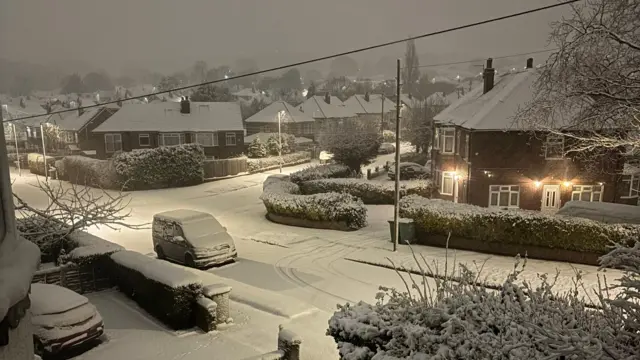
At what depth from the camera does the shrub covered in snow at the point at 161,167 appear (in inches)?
1415

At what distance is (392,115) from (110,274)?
77795mm

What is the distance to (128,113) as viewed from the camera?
48.2 meters

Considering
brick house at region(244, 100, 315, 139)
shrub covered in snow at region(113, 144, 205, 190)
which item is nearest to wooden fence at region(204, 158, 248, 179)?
shrub covered in snow at region(113, 144, 205, 190)

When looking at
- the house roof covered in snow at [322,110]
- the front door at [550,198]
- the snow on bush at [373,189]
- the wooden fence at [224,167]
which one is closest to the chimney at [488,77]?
the snow on bush at [373,189]

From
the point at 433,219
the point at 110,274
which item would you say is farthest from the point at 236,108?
the point at 110,274

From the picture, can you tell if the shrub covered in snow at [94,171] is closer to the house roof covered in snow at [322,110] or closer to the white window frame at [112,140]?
the white window frame at [112,140]

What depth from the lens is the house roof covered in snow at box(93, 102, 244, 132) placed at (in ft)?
153

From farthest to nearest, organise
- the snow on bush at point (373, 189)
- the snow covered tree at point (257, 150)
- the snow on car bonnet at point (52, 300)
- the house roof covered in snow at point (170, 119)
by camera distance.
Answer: the snow covered tree at point (257, 150) → the house roof covered in snow at point (170, 119) → the snow on bush at point (373, 189) → the snow on car bonnet at point (52, 300)

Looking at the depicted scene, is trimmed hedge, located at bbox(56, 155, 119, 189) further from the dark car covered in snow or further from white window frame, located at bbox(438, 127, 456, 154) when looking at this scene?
the dark car covered in snow

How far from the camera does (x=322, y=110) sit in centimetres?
7231

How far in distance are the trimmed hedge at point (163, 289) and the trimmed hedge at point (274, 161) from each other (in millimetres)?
32633

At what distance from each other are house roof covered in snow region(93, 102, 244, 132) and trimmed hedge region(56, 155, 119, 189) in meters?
7.93

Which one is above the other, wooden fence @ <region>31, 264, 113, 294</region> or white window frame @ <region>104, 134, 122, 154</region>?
white window frame @ <region>104, 134, 122, 154</region>

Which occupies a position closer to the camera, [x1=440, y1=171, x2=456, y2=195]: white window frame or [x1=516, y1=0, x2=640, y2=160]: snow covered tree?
[x1=516, y1=0, x2=640, y2=160]: snow covered tree
